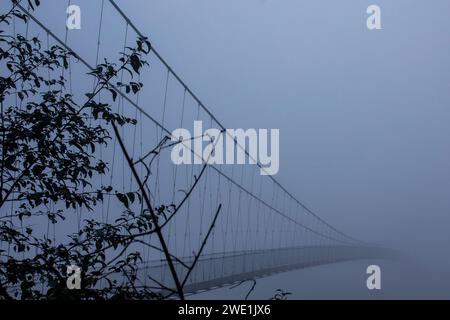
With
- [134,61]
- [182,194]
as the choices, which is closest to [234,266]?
[182,194]

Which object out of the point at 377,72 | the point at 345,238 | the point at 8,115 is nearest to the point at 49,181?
the point at 8,115

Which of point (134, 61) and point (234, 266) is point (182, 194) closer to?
point (234, 266)

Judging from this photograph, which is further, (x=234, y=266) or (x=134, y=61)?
(x=234, y=266)

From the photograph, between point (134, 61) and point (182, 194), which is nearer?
point (134, 61)

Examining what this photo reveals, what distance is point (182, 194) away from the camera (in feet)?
30.1

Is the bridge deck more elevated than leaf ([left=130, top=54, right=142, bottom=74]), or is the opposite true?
leaf ([left=130, top=54, right=142, bottom=74])

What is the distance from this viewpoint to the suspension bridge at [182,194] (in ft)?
21.1

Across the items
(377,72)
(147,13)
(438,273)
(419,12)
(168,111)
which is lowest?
(438,273)

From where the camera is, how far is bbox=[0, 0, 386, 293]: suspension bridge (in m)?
6.42

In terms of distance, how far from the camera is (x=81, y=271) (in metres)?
1.95

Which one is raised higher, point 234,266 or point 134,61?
point 134,61
